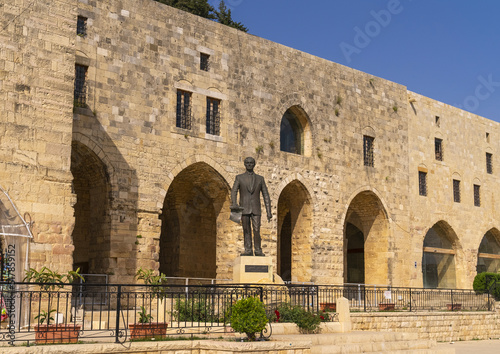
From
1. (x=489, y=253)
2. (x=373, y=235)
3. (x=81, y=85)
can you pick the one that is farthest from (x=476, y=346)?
(x=81, y=85)

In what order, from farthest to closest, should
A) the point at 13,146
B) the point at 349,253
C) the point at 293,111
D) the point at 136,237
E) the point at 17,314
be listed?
the point at 349,253 → the point at 293,111 → the point at 136,237 → the point at 13,146 → the point at 17,314

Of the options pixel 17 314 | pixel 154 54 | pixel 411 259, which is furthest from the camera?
pixel 411 259

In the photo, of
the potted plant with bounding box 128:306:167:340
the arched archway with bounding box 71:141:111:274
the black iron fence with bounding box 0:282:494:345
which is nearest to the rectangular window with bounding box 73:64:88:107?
the arched archway with bounding box 71:141:111:274

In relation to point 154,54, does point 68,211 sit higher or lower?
lower

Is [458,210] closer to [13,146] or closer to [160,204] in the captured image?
[160,204]

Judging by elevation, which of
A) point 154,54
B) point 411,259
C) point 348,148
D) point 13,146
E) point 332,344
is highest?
point 154,54

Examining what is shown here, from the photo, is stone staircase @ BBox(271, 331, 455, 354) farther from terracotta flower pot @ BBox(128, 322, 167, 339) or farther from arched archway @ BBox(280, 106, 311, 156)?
arched archway @ BBox(280, 106, 311, 156)

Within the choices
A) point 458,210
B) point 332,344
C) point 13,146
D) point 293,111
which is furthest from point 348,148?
point 13,146

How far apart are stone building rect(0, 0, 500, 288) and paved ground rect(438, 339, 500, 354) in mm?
4167

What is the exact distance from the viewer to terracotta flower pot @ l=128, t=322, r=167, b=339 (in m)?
9.59

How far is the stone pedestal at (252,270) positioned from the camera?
1331 cm

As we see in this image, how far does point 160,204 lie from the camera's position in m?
17.5

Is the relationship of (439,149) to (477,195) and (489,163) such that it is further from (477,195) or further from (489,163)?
(489,163)

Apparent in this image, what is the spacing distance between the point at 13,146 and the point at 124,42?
240 inches
